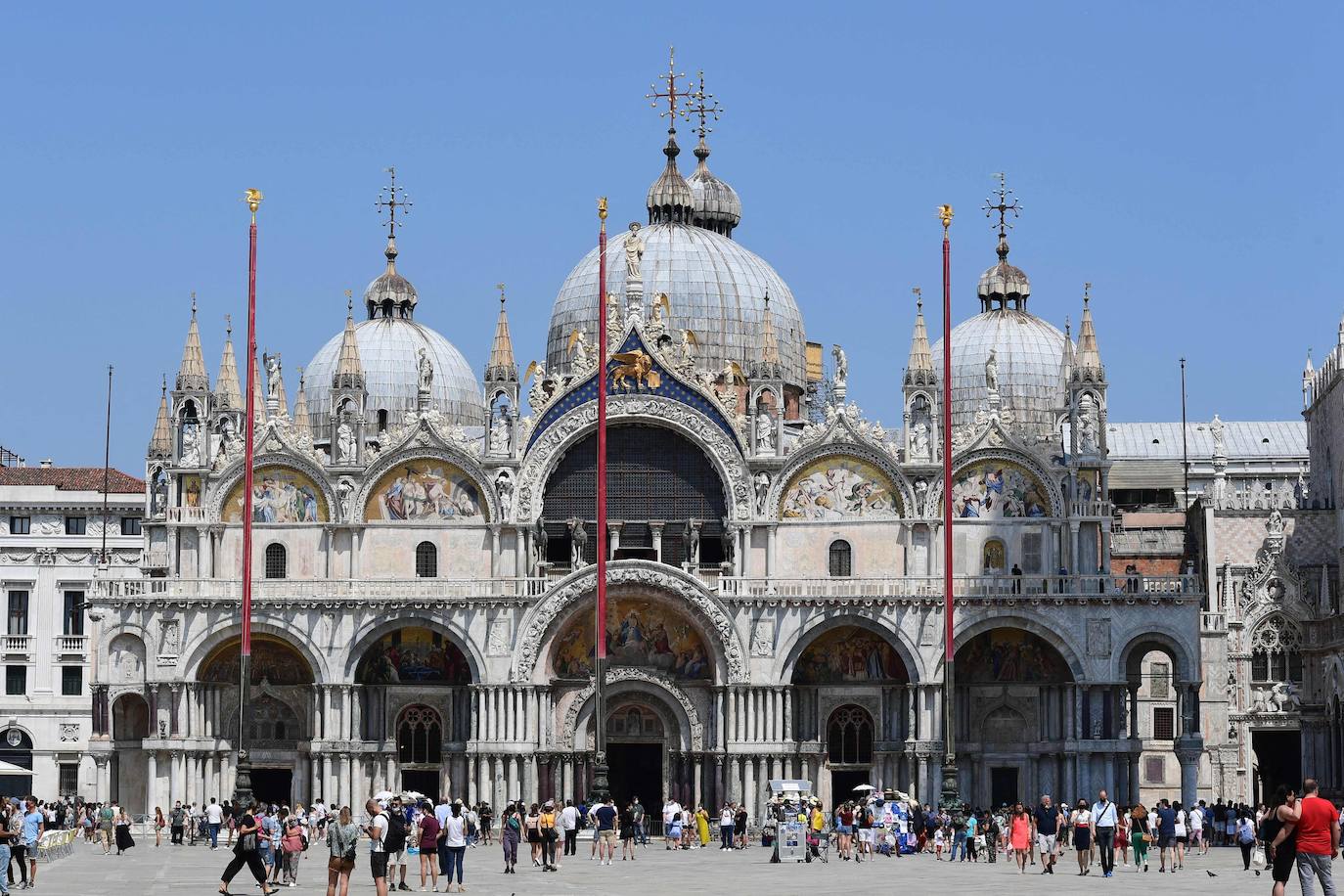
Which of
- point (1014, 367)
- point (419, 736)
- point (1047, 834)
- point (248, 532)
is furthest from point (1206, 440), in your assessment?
point (1047, 834)

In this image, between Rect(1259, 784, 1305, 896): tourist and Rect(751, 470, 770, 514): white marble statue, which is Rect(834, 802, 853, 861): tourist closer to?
Rect(751, 470, 770, 514): white marble statue

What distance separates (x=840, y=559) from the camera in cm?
8238

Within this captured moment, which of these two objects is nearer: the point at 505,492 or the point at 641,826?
the point at 641,826

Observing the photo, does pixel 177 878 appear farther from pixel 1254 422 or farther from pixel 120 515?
pixel 1254 422

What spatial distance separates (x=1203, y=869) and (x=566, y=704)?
2807 centimetres

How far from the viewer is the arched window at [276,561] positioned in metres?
84.1

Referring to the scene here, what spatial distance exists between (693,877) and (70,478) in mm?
65276

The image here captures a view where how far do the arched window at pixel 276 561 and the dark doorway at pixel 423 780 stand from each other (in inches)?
297

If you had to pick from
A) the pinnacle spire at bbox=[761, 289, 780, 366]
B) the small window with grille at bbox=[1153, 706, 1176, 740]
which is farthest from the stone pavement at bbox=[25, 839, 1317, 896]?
the small window with grille at bbox=[1153, 706, 1176, 740]

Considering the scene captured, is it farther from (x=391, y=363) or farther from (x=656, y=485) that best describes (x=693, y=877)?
(x=391, y=363)

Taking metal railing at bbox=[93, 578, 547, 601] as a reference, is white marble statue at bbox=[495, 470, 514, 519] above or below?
above

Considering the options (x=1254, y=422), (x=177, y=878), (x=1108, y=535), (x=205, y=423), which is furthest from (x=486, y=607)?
(x=1254, y=422)

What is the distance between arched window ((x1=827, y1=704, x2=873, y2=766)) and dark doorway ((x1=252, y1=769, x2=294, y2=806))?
17.5 meters

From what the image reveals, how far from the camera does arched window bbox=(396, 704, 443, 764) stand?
274ft
